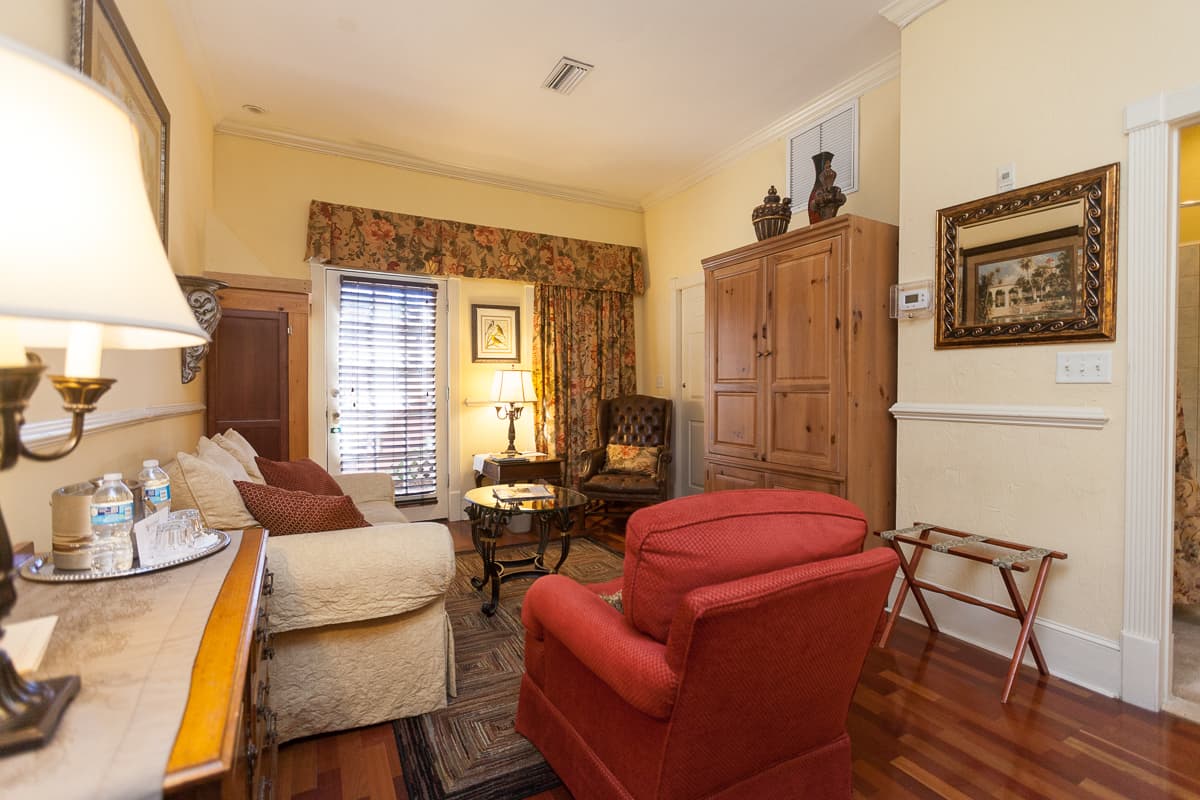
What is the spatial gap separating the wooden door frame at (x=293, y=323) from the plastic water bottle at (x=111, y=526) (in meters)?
2.38

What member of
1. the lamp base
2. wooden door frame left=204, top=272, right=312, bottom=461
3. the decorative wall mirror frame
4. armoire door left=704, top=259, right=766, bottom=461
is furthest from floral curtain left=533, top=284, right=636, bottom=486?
the lamp base

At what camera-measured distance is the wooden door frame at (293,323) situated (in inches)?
130

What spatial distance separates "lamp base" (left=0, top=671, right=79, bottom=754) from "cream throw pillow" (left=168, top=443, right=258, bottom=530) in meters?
1.27

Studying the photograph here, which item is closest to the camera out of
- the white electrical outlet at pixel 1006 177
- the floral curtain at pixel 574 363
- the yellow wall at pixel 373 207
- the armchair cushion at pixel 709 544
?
the armchair cushion at pixel 709 544

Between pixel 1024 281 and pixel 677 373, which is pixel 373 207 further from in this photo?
pixel 1024 281

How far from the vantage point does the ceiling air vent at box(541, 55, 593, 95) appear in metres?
3.27

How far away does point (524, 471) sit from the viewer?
4.54 meters

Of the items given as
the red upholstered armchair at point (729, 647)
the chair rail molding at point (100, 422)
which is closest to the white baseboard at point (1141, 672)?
the red upholstered armchair at point (729, 647)

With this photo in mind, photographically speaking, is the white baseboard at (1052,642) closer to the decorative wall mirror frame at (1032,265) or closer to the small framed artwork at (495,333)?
the decorative wall mirror frame at (1032,265)

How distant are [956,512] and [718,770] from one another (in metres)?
2.01

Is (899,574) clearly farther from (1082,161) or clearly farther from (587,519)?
(587,519)

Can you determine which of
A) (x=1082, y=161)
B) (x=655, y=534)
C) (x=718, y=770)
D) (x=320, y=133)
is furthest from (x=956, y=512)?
(x=320, y=133)

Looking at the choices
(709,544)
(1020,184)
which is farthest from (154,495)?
(1020,184)

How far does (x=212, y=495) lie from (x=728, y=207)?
4.06m
